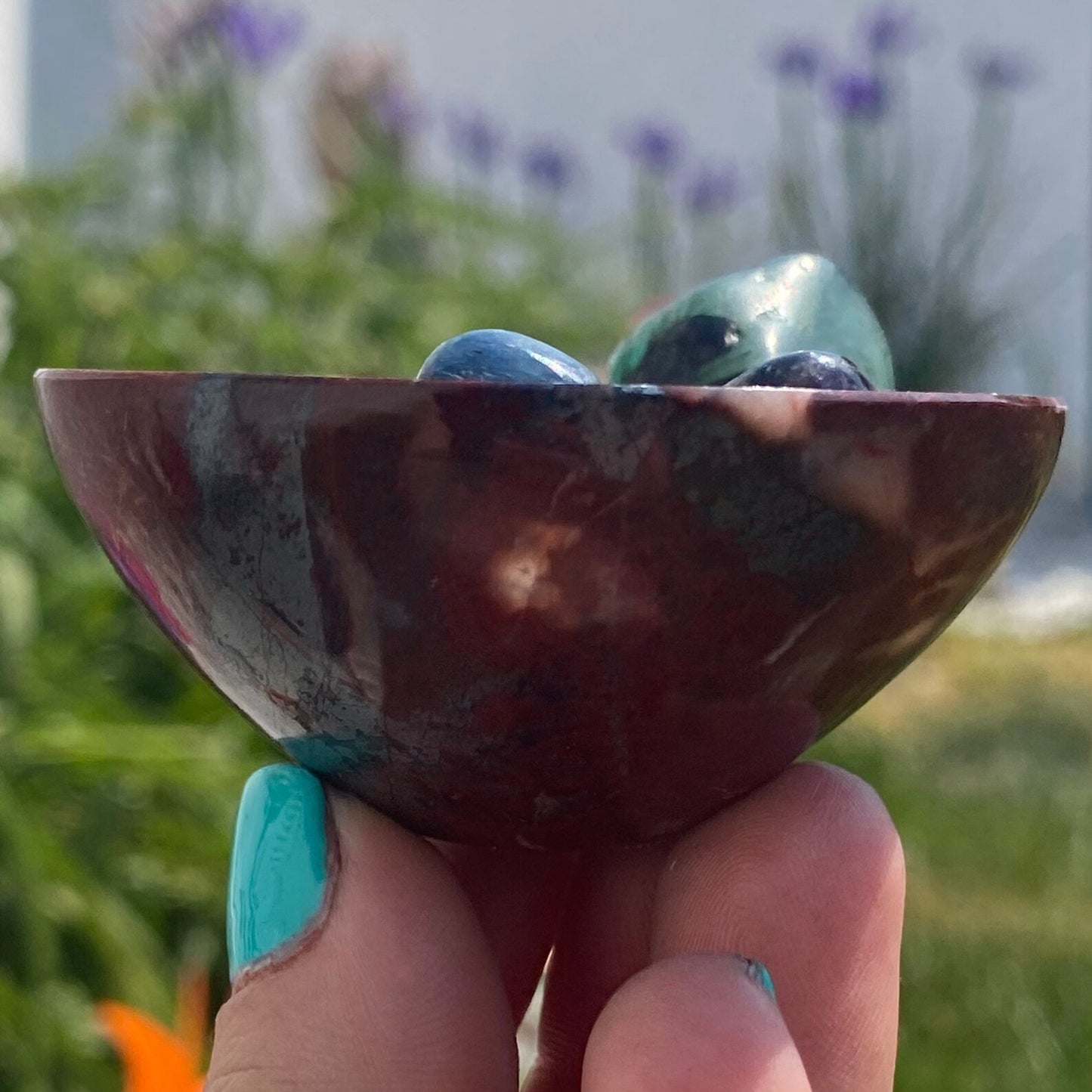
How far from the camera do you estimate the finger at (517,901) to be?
0.54m

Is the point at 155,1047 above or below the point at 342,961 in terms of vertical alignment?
below

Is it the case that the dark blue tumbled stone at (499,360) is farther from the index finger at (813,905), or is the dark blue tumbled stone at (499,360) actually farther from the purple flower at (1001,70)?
the purple flower at (1001,70)

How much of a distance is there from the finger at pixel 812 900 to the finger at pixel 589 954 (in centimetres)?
7

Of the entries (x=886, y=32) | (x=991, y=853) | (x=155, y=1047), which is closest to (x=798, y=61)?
(x=886, y=32)

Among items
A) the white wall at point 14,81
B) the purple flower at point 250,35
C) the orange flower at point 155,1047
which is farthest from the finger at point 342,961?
the white wall at point 14,81

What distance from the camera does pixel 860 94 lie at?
2.84 meters

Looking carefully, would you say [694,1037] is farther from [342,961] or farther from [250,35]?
[250,35]

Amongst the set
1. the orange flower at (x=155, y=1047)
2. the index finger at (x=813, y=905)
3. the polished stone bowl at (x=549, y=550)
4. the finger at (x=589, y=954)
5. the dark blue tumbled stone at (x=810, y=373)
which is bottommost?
the orange flower at (x=155, y=1047)

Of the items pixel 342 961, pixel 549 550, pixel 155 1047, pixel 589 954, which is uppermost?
pixel 549 550

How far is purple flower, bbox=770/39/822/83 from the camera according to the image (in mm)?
3004

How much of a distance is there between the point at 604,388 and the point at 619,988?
24 centimetres

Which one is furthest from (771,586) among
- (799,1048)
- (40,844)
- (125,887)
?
(125,887)

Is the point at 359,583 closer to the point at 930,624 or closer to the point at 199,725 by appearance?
the point at 930,624

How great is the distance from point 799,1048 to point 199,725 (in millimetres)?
844
